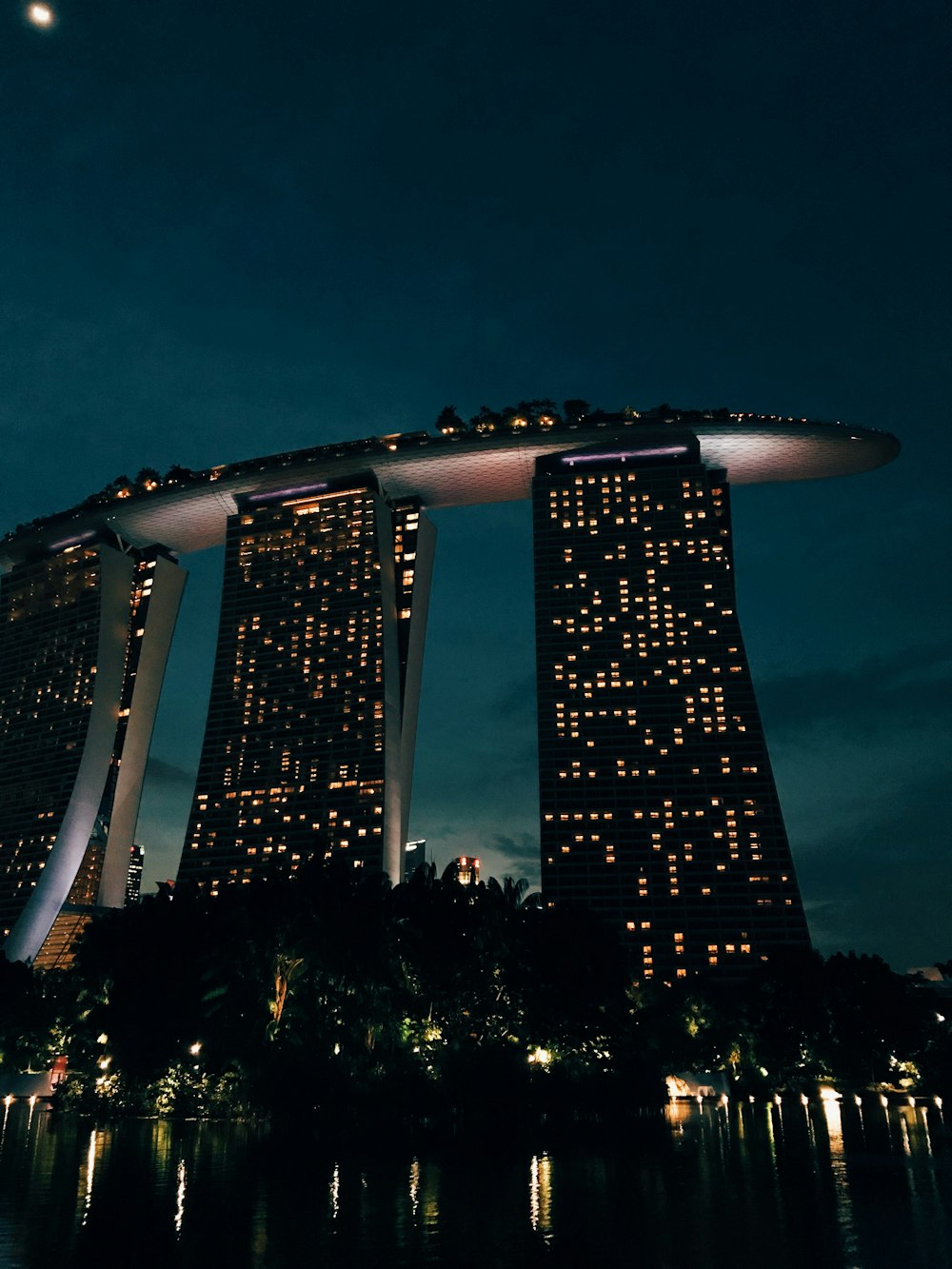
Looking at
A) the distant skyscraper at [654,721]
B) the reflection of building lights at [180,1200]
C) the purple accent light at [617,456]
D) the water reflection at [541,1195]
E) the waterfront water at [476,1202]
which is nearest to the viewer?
the waterfront water at [476,1202]

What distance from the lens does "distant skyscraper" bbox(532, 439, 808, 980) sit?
536ft

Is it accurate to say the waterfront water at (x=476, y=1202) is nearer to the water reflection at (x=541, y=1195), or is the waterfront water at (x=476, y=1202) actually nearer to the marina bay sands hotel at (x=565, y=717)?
the water reflection at (x=541, y=1195)

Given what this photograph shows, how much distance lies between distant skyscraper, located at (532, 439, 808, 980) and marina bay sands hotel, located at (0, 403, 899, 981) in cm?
33

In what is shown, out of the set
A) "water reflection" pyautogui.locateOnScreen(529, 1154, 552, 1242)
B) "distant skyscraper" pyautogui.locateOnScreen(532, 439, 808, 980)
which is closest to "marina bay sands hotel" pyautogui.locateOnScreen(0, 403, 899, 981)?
"distant skyscraper" pyautogui.locateOnScreen(532, 439, 808, 980)

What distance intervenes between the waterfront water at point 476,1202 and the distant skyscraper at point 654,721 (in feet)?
313

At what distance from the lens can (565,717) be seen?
17812 centimetres

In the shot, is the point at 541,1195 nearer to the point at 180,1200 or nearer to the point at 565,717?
the point at 180,1200

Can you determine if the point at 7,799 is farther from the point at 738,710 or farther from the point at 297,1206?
the point at 297,1206

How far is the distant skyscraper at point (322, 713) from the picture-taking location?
176500 mm

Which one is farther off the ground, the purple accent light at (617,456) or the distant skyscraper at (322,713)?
the purple accent light at (617,456)

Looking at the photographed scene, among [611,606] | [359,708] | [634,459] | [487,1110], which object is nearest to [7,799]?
[359,708]

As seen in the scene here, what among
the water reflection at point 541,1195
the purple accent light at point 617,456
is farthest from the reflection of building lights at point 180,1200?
the purple accent light at point 617,456

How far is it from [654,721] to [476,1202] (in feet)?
450

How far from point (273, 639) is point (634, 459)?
237 ft
